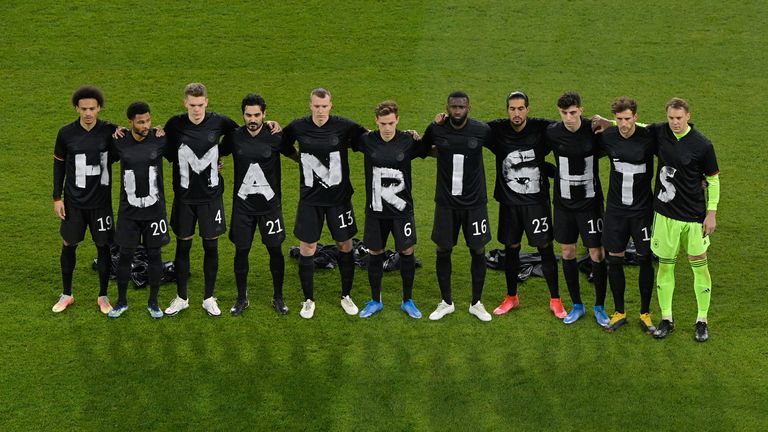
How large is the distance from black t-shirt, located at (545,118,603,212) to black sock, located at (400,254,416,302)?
1436 mm

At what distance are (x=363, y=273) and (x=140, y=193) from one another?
244 centimetres

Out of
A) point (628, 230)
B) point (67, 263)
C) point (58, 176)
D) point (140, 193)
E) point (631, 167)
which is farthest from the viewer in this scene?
point (67, 263)

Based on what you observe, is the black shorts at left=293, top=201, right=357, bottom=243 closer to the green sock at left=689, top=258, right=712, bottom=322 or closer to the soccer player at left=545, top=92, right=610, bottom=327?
the soccer player at left=545, top=92, right=610, bottom=327

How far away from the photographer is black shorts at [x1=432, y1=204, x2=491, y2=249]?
10094 millimetres

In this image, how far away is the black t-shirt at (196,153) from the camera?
10000 mm

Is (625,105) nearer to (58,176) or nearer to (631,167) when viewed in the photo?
(631,167)

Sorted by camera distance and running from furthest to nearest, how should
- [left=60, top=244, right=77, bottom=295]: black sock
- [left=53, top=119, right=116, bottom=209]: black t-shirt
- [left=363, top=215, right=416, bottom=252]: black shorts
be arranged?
[left=60, top=244, right=77, bottom=295]: black sock, [left=363, top=215, right=416, bottom=252]: black shorts, [left=53, top=119, right=116, bottom=209]: black t-shirt

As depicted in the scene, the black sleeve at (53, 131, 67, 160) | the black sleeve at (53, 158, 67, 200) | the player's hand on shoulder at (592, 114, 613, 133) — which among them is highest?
the player's hand on shoulder at (592, 114, 613, 133)

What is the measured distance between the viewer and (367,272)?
37.1ft

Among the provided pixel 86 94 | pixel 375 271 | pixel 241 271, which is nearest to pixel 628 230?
pixel 375 271

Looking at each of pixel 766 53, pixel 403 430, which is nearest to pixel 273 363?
pixel 403 430

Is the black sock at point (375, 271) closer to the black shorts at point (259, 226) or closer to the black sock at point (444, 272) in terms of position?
the black sock at point (444, 272)

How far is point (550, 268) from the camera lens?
10375 mm

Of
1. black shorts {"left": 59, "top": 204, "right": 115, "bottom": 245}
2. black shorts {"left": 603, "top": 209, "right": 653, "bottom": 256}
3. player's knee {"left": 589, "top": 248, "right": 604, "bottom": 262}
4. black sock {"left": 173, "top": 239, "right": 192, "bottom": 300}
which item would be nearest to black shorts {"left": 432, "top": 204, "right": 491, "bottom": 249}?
player's knee {"left": 589, "top": 248, "right": 604, "bottom": 262}
